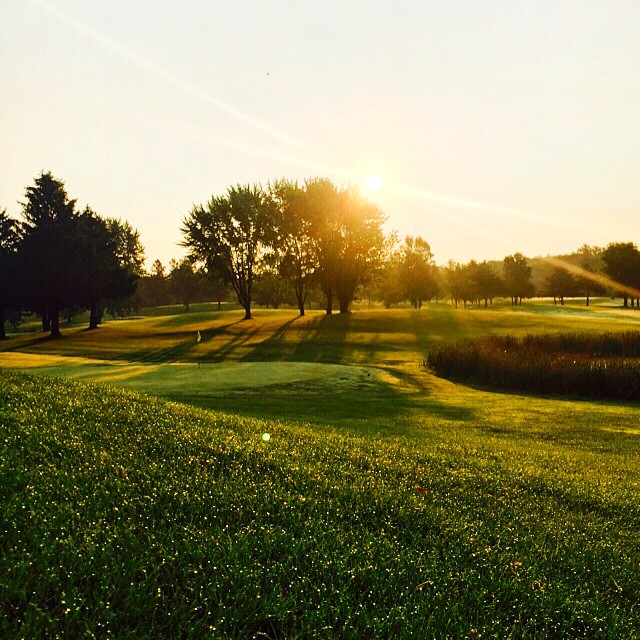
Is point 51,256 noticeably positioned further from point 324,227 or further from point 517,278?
point 517,278

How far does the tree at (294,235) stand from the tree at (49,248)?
77.1 feet

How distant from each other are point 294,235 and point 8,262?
105ft

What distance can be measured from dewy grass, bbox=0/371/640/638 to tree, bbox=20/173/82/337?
179ft

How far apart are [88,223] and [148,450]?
63.4 metres

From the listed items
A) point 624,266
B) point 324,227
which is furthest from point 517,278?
point 324,227

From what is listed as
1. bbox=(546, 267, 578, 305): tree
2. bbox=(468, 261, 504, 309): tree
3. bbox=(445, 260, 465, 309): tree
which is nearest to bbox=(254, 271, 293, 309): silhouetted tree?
bbox=(445, 260, 465, 309): tree

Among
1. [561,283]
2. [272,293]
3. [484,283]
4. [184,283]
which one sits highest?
[184,283]

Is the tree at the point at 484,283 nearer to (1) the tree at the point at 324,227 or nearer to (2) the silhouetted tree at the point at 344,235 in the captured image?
(2) the silhouetted tree at the point at 344,235

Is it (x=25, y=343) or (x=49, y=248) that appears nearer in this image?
(x=25, y=343)

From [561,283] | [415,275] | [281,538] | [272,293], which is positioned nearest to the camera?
[281,538]

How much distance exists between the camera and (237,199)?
63.8 metres

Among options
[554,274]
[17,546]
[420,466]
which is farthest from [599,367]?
[554,274]

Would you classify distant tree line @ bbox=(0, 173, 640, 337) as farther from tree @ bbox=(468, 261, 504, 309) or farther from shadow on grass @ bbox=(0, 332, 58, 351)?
tree @ bbox=(468, 261, 504, 309)

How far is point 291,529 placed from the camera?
4.73 m
